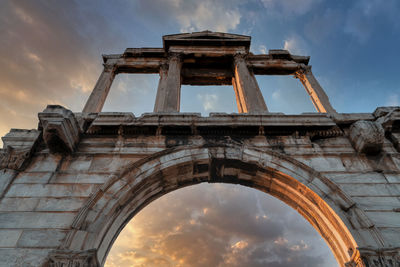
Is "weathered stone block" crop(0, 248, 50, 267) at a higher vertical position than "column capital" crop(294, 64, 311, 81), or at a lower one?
lower

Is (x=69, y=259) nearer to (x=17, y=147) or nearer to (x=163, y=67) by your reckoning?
(x=17, y=147)

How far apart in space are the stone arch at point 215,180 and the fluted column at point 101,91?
383 cm

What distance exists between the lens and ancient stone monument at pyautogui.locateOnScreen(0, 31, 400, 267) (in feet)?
13.4

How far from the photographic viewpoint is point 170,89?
798 cm

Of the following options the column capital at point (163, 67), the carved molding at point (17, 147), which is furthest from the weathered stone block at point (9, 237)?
the column capital at point (163, 67)

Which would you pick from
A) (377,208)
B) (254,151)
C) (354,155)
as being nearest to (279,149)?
(254,151)

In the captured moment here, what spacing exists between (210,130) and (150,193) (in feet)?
6.97

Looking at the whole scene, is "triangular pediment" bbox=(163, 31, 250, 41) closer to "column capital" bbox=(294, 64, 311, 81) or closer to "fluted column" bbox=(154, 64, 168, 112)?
"fluted column" bbox=(154, 64, 168, 112)

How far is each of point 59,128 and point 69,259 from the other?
8.43 ft

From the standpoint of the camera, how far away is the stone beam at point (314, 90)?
26.8 ft

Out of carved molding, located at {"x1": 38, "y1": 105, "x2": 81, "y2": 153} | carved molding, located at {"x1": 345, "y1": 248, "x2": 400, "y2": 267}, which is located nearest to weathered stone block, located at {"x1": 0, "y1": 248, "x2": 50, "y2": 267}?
carved molding, located at {"x1": 38, "y1": 105, "x2": 81, "y2": 153}

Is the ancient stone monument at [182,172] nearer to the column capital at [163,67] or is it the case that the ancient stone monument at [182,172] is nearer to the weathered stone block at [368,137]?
the weathered stone block at [368,137]

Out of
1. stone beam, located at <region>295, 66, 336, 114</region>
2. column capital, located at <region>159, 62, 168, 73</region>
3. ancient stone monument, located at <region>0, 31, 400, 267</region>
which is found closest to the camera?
ancient stone monument, located at <region>0, 31, 400, 267</region>

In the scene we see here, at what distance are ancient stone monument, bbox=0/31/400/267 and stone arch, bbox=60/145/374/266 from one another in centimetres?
2
